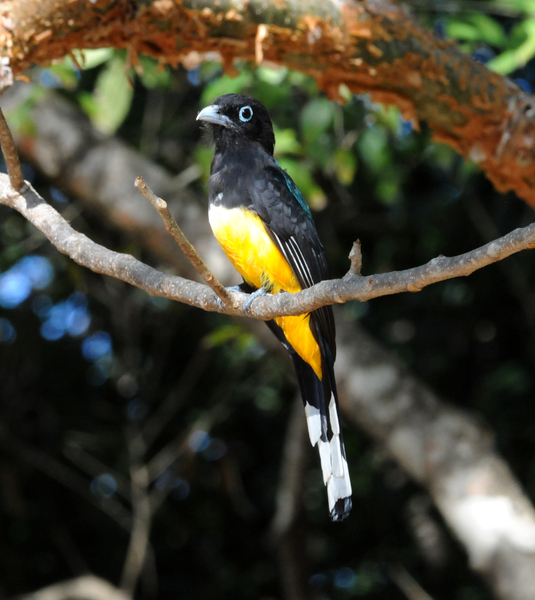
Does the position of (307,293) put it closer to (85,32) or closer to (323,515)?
(85,32)

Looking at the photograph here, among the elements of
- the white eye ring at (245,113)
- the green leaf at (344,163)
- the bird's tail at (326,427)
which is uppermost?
the white eye ring at (245,113)

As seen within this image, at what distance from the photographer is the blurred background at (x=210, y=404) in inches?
212

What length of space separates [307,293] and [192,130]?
4.33 meters

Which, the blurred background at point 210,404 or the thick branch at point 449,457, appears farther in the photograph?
the blurred background at point 210,404

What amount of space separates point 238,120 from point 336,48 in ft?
1.59

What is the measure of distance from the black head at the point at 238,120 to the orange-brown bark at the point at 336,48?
22 centimetres

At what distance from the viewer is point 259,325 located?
3893 mm

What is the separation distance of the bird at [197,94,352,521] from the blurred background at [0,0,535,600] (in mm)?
2518

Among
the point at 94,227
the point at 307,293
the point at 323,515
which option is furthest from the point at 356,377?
the point at 94,227

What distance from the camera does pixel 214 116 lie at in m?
2.43

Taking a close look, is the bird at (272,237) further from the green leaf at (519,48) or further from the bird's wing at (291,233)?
the green leaf at (519,48)

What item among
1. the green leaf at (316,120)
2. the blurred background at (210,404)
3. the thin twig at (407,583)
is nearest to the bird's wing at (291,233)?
the green leaf at (316,120)

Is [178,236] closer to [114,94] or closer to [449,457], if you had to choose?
[114,94]

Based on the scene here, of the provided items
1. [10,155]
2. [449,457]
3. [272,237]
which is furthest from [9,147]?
[449,457]
